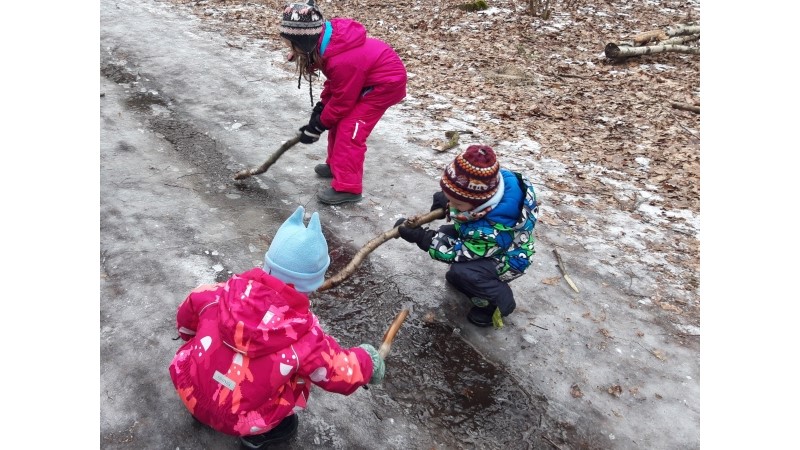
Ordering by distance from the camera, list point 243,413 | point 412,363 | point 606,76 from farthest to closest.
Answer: point 606,76 → point 412,363 → point 243,413

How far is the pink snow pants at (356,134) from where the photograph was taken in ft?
16.9

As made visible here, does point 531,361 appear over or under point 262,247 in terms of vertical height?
over

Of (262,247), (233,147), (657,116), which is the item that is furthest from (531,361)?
(657,116)

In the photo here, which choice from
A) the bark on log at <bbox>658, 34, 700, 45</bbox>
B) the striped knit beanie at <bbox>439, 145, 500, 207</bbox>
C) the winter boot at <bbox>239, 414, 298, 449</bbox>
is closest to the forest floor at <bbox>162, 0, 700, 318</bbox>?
the bark on log at <bbox>658, 34, 700, 45</bbox>

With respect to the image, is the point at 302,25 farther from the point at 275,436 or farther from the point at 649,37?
the point at 649,37

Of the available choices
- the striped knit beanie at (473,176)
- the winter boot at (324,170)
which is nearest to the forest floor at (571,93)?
the winter boot at (324,170)

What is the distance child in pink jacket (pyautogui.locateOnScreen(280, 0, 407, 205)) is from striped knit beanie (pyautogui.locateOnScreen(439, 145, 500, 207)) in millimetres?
1908

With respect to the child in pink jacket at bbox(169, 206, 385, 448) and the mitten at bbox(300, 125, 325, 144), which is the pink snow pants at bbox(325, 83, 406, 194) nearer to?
the mitten at bbox(300, 125, 325, 144)

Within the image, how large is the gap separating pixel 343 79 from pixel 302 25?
57 cm

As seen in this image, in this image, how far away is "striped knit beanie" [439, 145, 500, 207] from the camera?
3283 millimetres

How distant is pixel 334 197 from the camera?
529 cm

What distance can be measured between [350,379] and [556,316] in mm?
2008

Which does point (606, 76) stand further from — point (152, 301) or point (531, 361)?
point (152, 301)

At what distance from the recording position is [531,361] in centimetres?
374
